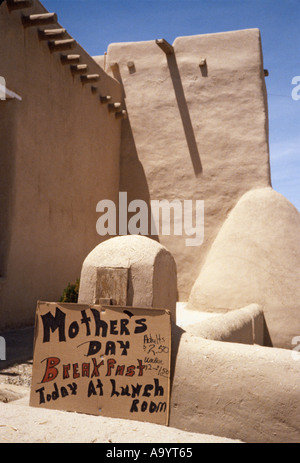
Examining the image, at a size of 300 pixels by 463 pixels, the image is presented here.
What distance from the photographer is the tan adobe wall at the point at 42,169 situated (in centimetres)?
636

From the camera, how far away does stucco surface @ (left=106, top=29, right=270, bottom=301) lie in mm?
9422

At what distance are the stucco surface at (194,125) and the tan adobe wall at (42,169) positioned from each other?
1216 millimetres

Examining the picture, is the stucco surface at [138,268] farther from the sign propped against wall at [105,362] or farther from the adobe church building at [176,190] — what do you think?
the sign propped against wall at [105,362]

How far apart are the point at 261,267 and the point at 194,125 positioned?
3728mm

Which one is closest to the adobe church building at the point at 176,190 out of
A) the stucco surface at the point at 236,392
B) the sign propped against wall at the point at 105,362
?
the stucco surface at the point at 236,392

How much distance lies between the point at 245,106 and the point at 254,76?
0.67 m

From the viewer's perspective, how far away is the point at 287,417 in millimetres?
2559

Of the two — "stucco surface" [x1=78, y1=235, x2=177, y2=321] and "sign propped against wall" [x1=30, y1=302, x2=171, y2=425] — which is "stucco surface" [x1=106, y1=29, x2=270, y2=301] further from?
"sign propped against wall" [x1=30, y1=302, x2=171, y2=425]

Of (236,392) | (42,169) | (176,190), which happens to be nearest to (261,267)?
(176,190)

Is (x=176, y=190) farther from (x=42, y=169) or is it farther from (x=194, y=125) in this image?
(x=42, y=169)

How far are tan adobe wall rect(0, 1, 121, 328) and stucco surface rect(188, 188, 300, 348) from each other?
2528 mm

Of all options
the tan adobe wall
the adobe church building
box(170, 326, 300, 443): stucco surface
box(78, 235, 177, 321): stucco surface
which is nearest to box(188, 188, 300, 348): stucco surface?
the adobe church building
